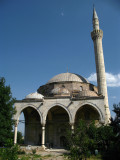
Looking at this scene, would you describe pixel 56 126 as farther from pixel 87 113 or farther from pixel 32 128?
pixel 87 113

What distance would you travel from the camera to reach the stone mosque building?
1510cm

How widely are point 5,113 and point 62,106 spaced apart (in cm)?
495

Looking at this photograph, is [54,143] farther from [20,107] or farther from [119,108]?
[119,108]

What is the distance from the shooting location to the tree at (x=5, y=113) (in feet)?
41.6

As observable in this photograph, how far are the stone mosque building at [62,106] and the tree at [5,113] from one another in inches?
81.3

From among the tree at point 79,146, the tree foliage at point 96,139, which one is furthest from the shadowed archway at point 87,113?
the tree at point 79,146

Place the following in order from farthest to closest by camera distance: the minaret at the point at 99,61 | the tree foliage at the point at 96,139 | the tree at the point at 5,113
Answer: the minaret at the point at 99,61 < the tree at the point at 5,113 < the tree foliage at the point at 96,139

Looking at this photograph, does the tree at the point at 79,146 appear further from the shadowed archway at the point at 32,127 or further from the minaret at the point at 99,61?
the shadowed archway at the point at 32,127

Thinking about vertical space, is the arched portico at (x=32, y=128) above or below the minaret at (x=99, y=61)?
below

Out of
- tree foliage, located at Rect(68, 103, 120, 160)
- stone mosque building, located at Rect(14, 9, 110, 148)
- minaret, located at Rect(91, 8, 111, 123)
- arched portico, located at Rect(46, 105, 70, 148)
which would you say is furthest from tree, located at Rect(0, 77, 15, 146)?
minaret, located at Rect(91, 8, 111, 123)

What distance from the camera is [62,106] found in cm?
1535

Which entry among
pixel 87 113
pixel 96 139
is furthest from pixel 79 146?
pixel 87 113

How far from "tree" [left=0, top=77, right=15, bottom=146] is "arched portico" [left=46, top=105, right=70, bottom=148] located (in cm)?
469

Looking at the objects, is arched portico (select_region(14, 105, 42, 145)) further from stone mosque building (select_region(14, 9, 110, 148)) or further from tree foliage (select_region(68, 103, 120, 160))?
tree foliage (select_region(68, 103, 120, 160))
